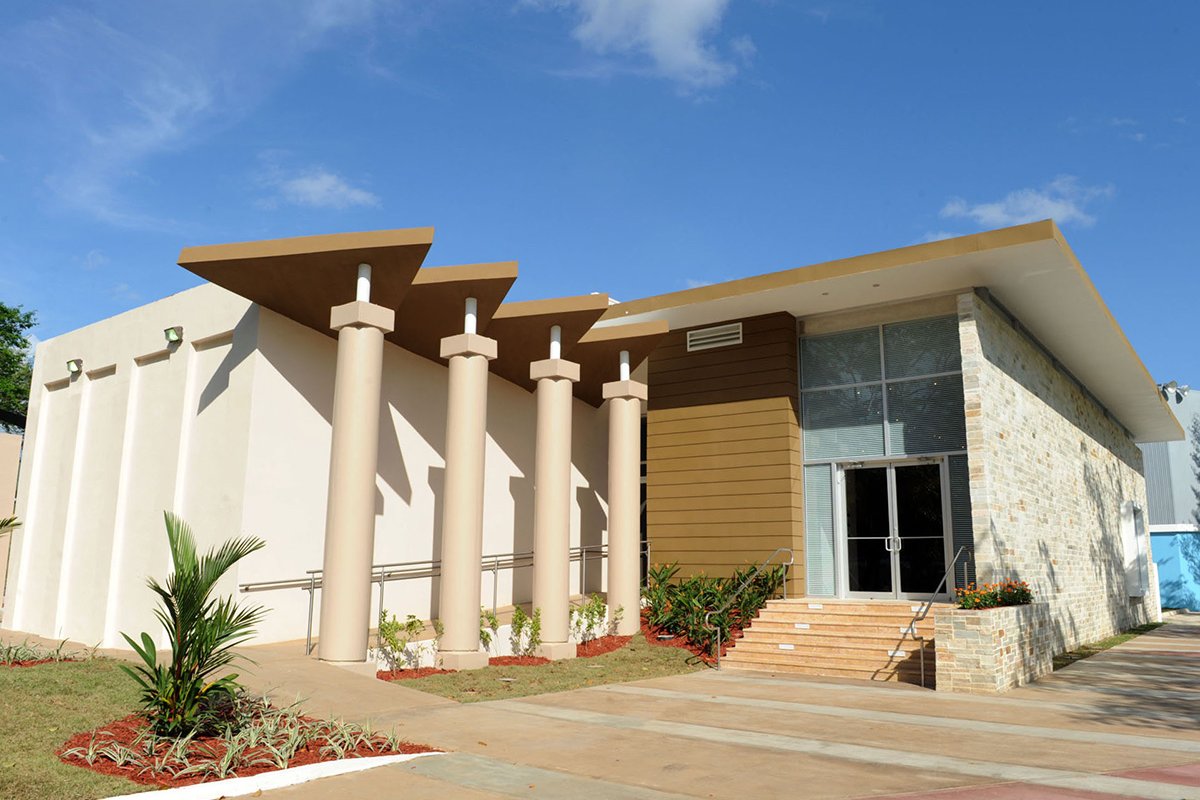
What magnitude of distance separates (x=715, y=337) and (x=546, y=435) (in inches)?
181

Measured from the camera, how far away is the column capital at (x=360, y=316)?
10.8 meters

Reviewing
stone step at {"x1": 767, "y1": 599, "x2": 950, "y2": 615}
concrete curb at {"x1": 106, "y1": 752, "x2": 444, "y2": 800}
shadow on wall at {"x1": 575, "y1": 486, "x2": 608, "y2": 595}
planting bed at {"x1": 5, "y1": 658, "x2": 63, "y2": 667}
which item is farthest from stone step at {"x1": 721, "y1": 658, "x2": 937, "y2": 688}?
planting bed at {"x1": 5, "y1": 658, "x2": 63, "y2": 667}

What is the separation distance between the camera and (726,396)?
52.5ft

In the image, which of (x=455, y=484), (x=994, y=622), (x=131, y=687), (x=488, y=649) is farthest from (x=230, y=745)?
(x=994, y=622)

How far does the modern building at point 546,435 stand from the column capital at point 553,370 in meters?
0.06

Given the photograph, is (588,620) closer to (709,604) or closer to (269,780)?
(709,604)

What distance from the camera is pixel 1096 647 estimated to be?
16281 millimetres

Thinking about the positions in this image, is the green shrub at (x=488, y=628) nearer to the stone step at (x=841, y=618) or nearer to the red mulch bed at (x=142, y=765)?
the stone step at (x=841, y=618)

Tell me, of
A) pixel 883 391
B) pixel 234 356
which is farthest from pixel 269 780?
pixel 883 391

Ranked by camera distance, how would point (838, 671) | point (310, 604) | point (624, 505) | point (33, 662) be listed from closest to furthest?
point (33, 662), point (310, 604), point (838, 671), point (624, 505)

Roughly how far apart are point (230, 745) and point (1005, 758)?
5740mm

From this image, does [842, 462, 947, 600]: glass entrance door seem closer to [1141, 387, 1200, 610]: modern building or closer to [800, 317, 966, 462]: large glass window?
[800, 317, 966, 462]: large glass window

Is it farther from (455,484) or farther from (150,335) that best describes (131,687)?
(150,335)

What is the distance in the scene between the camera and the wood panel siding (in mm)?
15078
